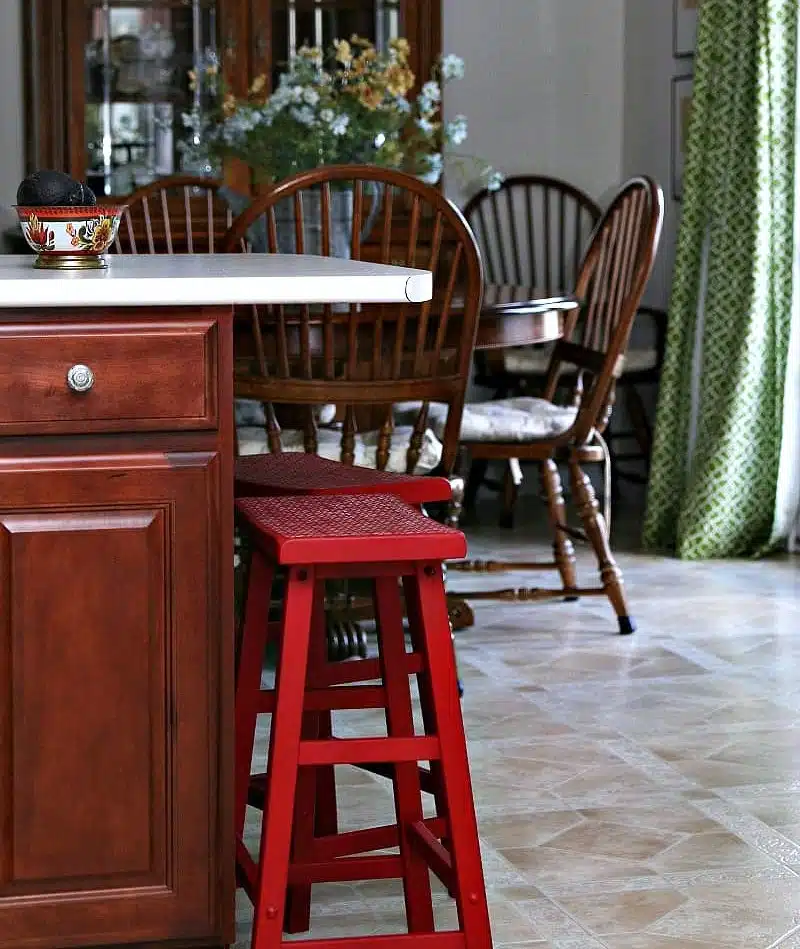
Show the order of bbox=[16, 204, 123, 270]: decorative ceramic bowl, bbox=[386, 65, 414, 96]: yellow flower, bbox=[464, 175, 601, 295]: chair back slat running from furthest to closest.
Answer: bbox=[464, 175, 601, 295]: chair back slat → bbox=[386, 65, 414, 96]: yellow flower → bbox=[16, 204, 123, 270]: decorative ceramic bowl

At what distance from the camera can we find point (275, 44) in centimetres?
519

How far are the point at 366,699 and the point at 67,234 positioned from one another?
2.15ft

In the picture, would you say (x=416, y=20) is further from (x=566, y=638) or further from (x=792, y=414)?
(x=566, y=638)

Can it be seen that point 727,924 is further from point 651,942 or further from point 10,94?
point 10,94

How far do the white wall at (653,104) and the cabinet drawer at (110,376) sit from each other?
3.75 metres

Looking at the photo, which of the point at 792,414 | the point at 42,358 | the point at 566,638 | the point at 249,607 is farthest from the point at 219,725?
the point at 792,414

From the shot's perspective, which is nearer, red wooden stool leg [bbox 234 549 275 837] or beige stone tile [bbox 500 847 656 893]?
red wooden stool leg [bbox 234 549 275 837]

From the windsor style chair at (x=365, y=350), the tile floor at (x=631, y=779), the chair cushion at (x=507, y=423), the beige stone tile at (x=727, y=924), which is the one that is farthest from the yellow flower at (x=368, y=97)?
the beige stone tile at (x=727, y=924)

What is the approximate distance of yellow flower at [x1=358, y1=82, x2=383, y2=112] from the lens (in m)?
3.38

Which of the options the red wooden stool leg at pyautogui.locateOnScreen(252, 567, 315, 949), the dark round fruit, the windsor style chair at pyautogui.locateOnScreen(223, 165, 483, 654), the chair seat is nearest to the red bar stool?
the red wooden stool leg at pyautogui.locateOnScreen(252, 567, 315, 949)

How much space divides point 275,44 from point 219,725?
3.89m

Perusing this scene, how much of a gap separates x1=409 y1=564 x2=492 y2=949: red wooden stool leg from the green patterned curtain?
2787 mm

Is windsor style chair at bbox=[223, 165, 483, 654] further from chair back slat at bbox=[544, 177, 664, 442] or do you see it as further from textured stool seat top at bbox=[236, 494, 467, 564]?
textured stool seat top at bbox=[236, 494, 467, 564]

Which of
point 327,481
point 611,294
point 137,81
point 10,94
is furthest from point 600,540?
point 10,94
